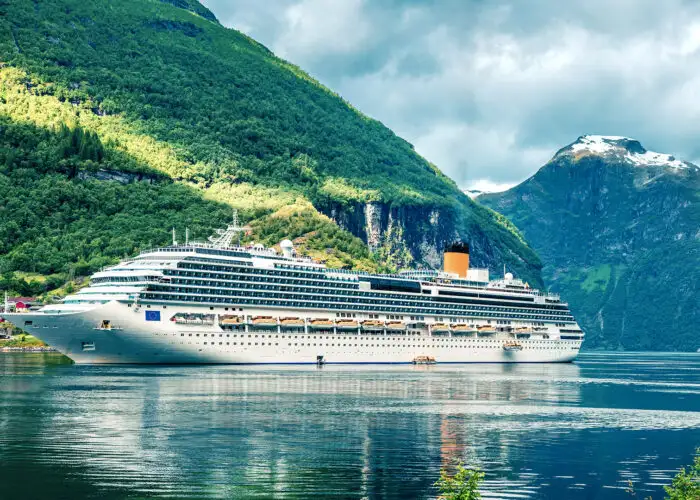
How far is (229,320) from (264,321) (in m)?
7.60

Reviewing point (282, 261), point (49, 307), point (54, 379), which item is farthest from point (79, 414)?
point (282, 261)

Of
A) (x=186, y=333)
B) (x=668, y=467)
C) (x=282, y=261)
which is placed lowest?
(x=668, y=467)

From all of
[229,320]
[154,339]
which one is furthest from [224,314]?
[154,339]

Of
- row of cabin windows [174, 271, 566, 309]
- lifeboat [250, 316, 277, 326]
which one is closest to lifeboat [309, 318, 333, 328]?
row of cabin windows [174, 271, 566, 309]

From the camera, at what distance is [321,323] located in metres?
180

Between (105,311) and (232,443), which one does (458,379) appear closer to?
(105,311)

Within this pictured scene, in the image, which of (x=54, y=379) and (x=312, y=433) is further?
(x=54, y=379)

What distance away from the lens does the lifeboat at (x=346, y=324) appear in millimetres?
184550

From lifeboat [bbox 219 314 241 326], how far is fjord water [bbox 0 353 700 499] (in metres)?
33.6

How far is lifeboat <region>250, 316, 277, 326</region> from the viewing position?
168375 mm

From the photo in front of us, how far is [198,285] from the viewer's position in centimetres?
16238

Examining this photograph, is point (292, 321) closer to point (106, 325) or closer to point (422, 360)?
point (422, 360)

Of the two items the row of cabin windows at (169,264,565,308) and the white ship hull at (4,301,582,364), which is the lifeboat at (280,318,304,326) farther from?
the row of cabin windows at (169,264,565,308)

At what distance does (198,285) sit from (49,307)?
22.7 meters
